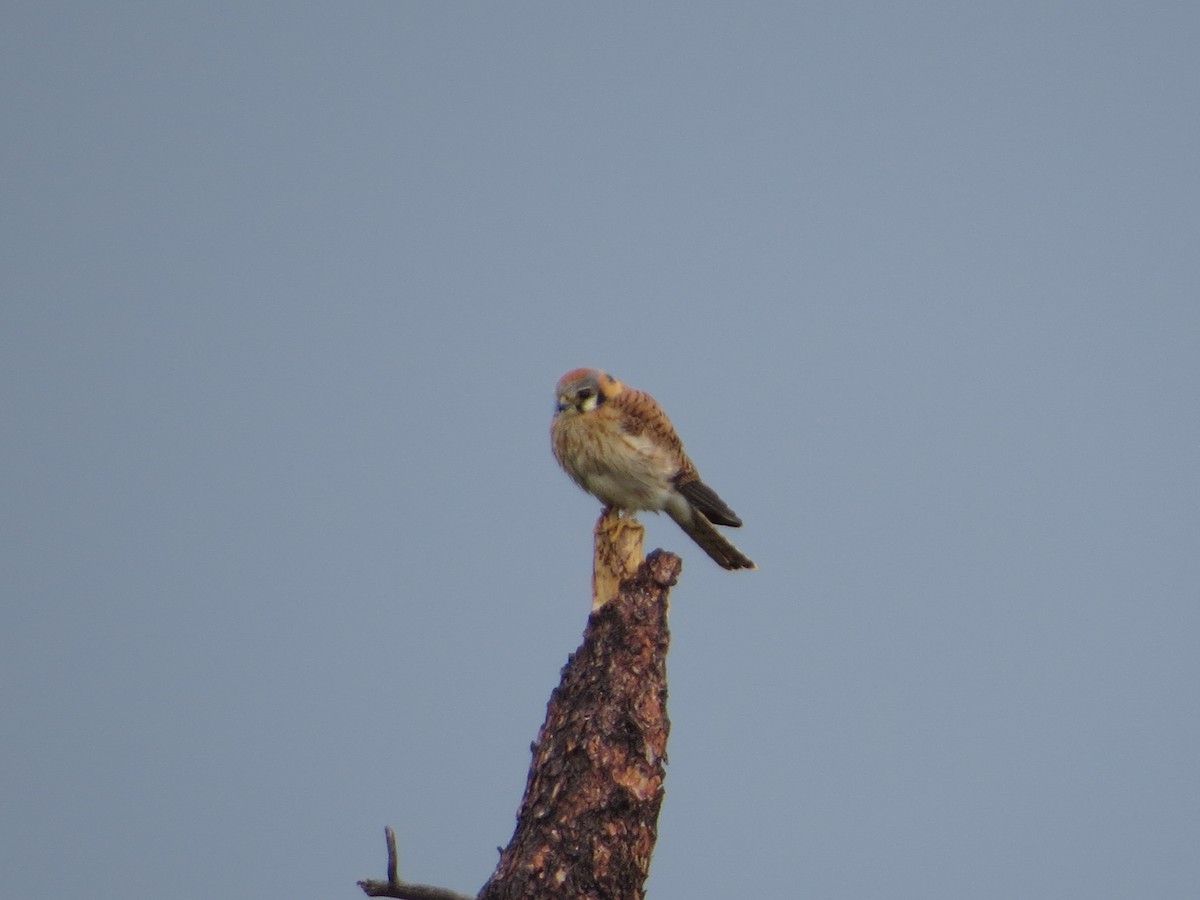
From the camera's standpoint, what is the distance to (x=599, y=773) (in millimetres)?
4973

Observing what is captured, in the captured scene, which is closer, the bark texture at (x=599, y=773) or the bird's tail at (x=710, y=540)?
the bark texture at (x=599, y=773)

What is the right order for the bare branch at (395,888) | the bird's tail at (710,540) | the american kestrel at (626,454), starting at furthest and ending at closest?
the bird's tail at (710,540), the american kestrel at (626,454), the bare branch at (395,888)

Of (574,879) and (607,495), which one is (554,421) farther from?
(574,879)

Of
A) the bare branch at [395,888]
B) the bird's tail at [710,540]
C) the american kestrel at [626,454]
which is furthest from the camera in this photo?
the bird's tail at [710,540]

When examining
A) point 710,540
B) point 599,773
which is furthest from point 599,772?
point 710,540

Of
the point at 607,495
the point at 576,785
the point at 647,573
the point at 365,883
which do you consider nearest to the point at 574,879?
the point at 576,785

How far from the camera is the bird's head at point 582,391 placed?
810cm

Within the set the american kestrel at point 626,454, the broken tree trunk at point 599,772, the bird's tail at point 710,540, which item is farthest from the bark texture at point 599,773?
the bird's tail at point 710,540

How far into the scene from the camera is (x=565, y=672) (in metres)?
5.23

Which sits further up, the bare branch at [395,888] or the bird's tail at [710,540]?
the bird's tail at [710,540]

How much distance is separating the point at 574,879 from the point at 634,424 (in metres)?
3.54

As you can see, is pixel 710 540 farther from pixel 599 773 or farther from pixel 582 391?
pixel 599 773

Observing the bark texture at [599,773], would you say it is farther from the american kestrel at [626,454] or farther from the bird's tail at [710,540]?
the bird's tail at [710,540]

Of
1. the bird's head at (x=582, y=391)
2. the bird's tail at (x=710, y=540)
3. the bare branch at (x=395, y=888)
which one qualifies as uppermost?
the bird's head at (x=582, y=391)
